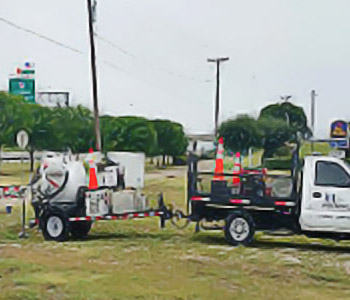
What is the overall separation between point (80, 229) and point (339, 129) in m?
17.1

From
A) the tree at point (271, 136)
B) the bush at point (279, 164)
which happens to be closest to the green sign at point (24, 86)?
the tree at point (271, 136)

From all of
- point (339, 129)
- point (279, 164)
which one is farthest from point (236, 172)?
point (279, 164)

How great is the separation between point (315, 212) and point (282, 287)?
327 centimetres

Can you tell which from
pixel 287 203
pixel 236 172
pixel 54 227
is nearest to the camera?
pixel 287 203

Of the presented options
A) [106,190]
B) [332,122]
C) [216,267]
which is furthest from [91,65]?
[216,267]

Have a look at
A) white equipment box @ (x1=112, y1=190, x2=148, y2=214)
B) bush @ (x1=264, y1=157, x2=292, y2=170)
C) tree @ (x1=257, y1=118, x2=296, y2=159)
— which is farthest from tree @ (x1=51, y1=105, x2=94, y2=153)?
white equipment box @ (x1=112, y1=190, x2=148, y2=214)

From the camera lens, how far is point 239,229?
44.1 ft

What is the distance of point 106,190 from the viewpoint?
14773 mm

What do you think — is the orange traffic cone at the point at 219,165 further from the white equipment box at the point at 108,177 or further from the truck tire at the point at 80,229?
the truck tire at the point at 80,229

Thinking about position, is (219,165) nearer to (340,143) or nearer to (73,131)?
(340,143)

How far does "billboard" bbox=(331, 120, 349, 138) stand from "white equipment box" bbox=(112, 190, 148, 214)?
15.8m

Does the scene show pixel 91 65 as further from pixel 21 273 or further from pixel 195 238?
pixel 21 273

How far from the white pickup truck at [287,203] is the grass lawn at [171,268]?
50cm

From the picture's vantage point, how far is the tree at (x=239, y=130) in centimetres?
6550
